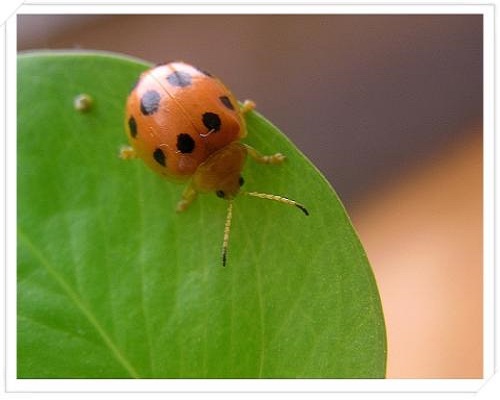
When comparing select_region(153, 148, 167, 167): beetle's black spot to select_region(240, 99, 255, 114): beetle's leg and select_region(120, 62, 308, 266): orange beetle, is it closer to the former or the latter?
select_region(120, 62, 308, 266): orange beetle

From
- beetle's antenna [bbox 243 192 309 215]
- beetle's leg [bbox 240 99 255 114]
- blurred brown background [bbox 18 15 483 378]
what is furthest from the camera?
blurred brown background [bbox 18 15 483 378]

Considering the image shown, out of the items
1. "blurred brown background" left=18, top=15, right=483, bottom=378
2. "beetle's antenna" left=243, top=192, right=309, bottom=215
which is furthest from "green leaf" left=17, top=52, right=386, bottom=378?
"blurred brown background" left=18, top=15, right=483, bottom=378
